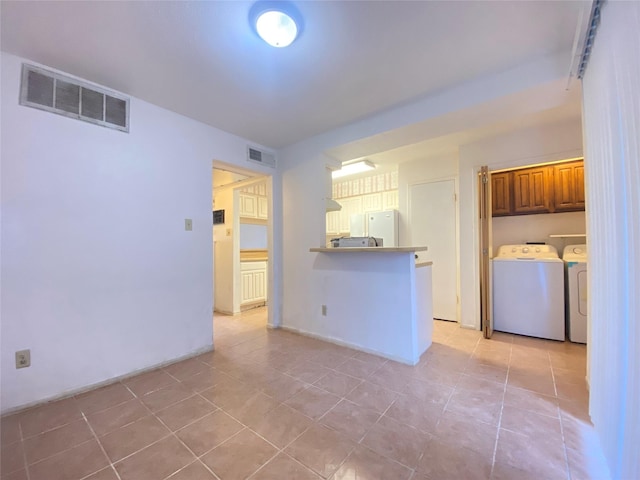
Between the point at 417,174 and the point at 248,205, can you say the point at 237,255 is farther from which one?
the point at 417,174

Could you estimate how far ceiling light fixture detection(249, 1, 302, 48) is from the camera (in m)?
1.37

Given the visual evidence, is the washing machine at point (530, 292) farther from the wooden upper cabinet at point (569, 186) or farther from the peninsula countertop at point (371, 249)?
the peninsula countertop at point (371, 249)

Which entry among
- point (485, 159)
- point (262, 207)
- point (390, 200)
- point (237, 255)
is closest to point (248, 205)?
point (262, 207)

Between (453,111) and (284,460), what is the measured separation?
108 inches

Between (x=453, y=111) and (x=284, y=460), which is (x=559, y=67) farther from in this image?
(x=284, y=460)

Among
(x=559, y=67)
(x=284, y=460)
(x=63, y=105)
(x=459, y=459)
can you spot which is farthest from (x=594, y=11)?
(x=63, y=105)

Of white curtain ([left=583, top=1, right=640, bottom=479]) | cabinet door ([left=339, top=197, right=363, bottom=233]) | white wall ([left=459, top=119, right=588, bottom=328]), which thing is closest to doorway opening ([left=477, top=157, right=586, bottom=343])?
white wall ([left=459, top=119, right=588, bottom=328])

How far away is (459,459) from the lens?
50.6 inches

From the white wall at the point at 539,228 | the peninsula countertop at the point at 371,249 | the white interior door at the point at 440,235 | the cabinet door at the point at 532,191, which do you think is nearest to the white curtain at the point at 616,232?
the peninsula countertop at the point at 371,249

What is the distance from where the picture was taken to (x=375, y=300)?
2.64 metres

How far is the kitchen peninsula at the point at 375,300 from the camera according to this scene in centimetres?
242

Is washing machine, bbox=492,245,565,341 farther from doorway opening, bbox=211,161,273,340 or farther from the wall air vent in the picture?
the wall air vent

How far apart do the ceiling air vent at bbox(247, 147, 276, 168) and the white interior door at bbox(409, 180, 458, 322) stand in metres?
2.27

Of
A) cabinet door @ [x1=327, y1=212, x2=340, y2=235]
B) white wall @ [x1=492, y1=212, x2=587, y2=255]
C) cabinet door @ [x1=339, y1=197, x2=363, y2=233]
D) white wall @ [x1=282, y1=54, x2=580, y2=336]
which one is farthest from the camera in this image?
cabinet door @ [x1=327, y1=212, x2=340, y2=235]
